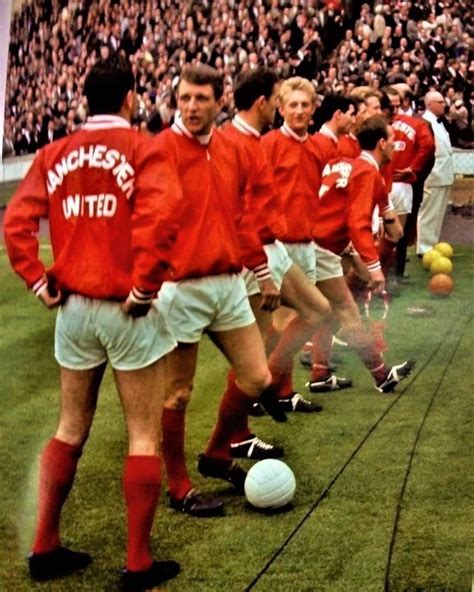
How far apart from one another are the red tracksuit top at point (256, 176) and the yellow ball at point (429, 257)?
657 millimetres

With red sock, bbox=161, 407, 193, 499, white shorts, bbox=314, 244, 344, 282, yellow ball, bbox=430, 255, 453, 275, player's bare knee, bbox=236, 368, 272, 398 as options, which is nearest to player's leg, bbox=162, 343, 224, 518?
red sock, bbox=161, 407, 193, 499

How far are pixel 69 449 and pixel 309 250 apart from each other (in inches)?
50.2

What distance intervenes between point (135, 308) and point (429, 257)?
1.54 meters

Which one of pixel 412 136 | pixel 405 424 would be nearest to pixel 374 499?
pixel 405 424

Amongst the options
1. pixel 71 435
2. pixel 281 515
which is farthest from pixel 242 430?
pixel 71 435

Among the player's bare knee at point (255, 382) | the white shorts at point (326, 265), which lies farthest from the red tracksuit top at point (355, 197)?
the player's bare knee at point (255, 382)

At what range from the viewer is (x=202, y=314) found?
9.20 ft

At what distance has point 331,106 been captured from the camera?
3.25 metres

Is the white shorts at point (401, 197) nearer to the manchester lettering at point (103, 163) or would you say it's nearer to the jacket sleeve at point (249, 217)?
the jacket sleeve at point (249, 217)

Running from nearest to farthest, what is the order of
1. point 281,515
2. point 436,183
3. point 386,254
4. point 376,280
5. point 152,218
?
point 152,218 → point 281,515 → point 436,183 → point 376,280 → point 386,254

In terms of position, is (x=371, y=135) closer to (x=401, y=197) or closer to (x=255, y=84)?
(x=401, y=197)

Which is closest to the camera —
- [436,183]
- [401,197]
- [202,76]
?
[202,76]

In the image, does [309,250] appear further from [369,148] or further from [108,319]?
[108,319]

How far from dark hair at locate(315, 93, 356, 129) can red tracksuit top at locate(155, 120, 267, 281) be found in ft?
1.42
